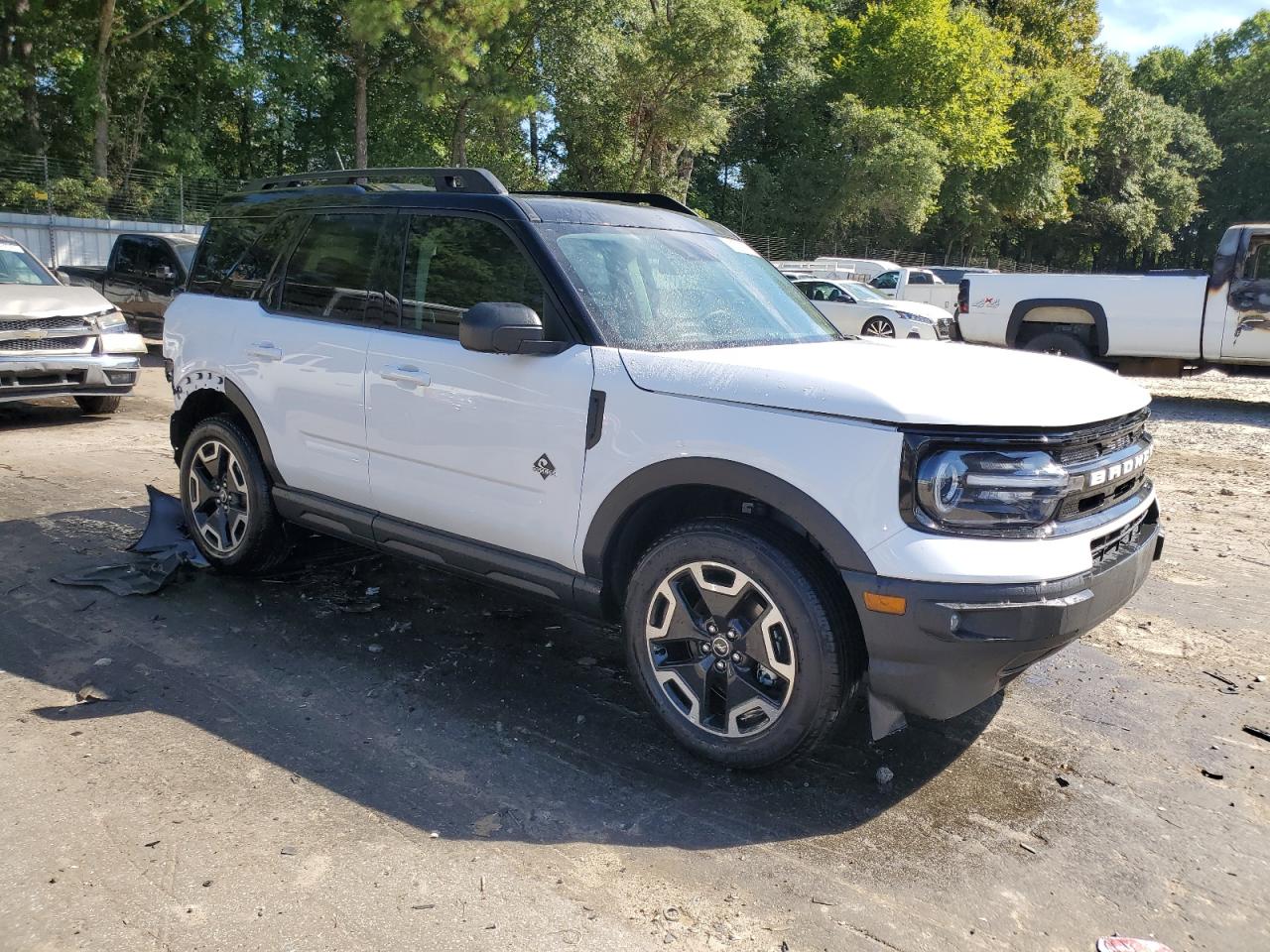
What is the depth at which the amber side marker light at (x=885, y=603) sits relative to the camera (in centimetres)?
276

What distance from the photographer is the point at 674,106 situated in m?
29.8

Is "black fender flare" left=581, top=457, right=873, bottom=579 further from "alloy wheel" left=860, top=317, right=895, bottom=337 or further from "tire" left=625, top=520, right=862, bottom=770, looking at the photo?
"alloy wheel" left=860, top=317, right=895, bottom=337

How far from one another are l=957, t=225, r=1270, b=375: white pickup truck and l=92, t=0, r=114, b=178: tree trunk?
23646mm

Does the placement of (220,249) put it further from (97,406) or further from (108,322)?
(97,406)

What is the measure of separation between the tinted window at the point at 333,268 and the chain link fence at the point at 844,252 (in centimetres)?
3321

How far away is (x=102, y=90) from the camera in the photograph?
26.0 m

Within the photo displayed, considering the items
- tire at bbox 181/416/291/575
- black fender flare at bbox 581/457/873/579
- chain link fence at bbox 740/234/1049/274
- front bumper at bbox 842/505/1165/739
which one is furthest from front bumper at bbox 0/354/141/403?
chain link fence at bbox 740/234/1049/274

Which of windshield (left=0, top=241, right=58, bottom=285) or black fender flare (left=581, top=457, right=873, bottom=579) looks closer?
black fender flare (left=581, top=457, right=873, bottom=579)

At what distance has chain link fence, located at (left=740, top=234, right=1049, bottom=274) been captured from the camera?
40656 millimetres

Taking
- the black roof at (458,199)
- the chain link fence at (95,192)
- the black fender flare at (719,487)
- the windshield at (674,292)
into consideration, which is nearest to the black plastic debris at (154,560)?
the black roof at (458,199)

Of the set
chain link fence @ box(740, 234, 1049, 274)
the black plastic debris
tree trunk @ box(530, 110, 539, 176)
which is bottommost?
the black plastic debris

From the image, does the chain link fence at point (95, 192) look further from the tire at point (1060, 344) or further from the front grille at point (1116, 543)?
the front grille at point (1116, 543)

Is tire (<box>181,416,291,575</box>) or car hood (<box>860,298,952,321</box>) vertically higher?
car hood (<box>860,298,952,321</box>)

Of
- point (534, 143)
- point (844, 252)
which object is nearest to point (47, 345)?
point (534, 143)
